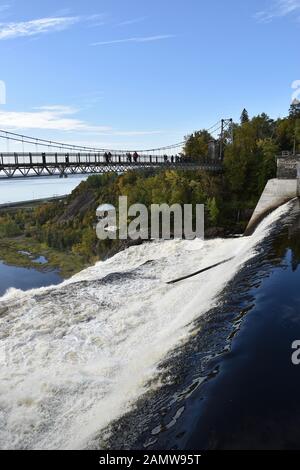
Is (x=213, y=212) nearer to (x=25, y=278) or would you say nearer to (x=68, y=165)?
(x=68, y=165)

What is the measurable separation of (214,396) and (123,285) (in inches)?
478

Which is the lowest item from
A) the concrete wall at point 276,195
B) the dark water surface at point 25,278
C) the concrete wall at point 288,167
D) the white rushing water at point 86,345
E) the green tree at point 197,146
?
the dark water surface at point 25,278

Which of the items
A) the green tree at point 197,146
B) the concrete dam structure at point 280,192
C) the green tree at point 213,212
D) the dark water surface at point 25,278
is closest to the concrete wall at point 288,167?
the concrete dam structure at point 280,192

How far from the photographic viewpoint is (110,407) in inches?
353

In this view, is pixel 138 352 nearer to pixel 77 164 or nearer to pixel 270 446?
pixel 270 446

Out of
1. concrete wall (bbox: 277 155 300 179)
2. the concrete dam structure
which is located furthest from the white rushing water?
concrete wall (bbox: 277 155 300 179)

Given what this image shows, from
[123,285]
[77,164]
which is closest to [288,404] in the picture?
[123,285]

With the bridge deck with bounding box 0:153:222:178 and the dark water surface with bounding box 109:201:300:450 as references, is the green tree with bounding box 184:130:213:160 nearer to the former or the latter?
the bridge deck with bounding box 0:153:222:178

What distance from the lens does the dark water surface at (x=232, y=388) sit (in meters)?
6.86

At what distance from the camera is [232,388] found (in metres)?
8.05

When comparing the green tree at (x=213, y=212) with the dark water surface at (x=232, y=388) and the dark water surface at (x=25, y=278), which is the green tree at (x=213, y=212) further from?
the dark water surface at (x=25, y=278)

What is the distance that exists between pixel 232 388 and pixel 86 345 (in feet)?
20.1

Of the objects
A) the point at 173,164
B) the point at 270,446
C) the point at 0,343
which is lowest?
the point at 0,343

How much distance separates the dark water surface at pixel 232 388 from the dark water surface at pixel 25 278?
53.0 metres
